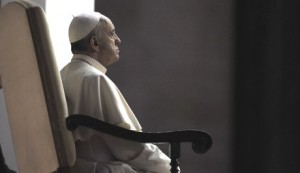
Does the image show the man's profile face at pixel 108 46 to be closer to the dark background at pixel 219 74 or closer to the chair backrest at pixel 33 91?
the chair backrest at pixel 33 91

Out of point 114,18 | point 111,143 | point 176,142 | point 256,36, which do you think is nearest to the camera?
point 176,142

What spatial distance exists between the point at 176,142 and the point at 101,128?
0.27 meters

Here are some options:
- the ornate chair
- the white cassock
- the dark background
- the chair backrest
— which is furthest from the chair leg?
the dark background

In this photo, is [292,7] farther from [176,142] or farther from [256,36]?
[176,142]

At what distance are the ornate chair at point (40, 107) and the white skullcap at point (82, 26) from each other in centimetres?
36

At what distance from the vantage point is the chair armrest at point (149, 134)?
247 centimetres

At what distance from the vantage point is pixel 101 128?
8.18 ft

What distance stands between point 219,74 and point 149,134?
220cm

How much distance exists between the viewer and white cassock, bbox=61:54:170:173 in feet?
8.67

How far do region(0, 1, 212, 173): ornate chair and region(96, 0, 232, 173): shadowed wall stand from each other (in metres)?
1.68

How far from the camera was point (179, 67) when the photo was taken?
450 centimetres

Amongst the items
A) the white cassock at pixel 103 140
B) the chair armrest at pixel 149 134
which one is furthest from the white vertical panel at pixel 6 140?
the chair armrest at pixel 149 134

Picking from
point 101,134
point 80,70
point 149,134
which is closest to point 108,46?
point 80,70

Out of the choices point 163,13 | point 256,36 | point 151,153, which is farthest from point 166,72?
point 151,153
